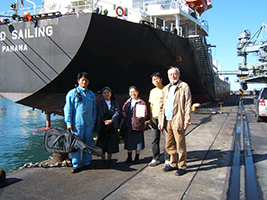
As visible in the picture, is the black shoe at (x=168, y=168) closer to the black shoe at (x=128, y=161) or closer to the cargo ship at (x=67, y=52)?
the black shoe at (x=128, y=161)

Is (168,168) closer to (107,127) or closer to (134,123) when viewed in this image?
(134,123)

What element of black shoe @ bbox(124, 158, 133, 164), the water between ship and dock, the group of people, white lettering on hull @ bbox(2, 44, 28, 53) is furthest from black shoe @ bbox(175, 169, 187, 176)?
white lettering on hull @ bbox(2, 44, 28, 53)

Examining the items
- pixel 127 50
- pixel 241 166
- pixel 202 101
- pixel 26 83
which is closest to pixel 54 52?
pixel 26 83

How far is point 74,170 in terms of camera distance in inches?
148

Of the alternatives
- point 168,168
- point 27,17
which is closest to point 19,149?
point 27,17

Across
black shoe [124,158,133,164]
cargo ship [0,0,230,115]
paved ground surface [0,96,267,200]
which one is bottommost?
paved ground surface [0,96,267,200]

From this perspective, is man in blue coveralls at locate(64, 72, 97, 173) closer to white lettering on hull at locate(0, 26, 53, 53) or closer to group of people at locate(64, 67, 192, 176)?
group of people at locate(64, 67, 192, 176)

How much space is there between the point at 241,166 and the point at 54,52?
21.9 feet

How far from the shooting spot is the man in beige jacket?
3.59 meters

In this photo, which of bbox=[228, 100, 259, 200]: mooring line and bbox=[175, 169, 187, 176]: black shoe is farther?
bbox=[175, 169, 187, 176]: black shoe

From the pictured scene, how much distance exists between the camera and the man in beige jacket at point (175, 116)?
141 inches

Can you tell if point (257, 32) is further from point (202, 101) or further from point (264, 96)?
point (264, 96)

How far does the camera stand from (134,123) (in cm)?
417

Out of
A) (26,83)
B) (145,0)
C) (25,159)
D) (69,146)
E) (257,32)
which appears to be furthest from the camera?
(257,32)
